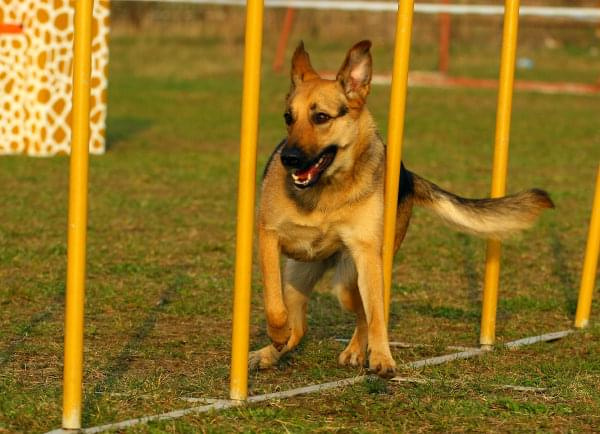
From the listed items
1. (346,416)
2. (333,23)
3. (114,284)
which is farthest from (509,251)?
(333,23)

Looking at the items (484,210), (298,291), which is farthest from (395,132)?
(298,291)

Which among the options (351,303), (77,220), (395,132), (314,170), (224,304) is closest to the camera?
(77,220)

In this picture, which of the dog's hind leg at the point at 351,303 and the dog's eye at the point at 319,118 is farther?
the dog's hind leg at the point at 351,303

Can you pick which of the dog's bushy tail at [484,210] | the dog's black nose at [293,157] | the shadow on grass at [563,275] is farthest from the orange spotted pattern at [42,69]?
the dog's black nose at [293,157]

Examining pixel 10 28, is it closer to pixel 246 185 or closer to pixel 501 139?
pixel 501 139

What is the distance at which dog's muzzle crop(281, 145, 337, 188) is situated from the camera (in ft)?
16.1

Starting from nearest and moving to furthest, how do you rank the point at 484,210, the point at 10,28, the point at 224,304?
the point at 484,210 < the point at 224,304 < the point at 10,28

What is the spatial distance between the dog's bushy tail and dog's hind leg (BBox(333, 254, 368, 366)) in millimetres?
632

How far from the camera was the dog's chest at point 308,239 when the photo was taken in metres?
5.18

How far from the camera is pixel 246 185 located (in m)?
4.46

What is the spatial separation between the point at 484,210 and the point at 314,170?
3.86 feet

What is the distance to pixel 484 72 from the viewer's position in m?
29.3

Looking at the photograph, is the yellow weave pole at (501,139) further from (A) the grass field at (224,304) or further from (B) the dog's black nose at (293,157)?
(B) the dog's black nose at (293,157)

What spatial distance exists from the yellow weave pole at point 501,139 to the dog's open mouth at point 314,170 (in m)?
1.19
